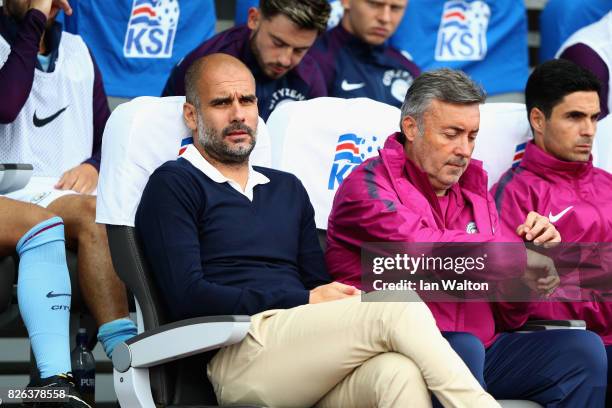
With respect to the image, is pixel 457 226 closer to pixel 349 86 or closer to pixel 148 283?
pixel 148 283

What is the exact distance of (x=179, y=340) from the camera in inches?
112

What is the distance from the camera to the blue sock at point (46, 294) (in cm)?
327

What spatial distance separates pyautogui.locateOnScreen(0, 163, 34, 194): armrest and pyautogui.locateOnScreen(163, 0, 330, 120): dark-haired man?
88 cm

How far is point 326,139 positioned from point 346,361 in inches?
45.7

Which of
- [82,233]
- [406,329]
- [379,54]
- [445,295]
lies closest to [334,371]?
[406,329]

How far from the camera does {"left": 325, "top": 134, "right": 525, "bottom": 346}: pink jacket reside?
3.31m

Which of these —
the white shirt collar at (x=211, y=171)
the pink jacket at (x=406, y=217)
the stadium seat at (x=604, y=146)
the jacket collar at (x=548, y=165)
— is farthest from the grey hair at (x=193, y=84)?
the stadium seat at (x=604, y=146)

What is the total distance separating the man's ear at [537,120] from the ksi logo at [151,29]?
1806 mm

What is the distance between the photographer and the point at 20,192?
3.84 metres

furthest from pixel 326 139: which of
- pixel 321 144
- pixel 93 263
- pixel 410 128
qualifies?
pixel 93 263

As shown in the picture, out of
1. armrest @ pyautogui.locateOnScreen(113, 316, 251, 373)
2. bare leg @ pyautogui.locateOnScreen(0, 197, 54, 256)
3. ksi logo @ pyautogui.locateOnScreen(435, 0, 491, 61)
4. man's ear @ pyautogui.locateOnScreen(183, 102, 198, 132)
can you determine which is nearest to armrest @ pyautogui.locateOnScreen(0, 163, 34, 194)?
bare leg @ pyautogui.locateOnScreen(0, 197, 54, 256)

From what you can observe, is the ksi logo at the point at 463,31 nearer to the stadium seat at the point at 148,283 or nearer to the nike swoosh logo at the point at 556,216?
the nike swoosh logo at the point at 556,216

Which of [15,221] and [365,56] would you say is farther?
[365,56]

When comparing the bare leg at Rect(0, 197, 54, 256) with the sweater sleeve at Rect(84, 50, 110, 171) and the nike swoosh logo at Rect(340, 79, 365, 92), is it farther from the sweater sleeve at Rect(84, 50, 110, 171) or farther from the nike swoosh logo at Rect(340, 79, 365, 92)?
the nike swoosh logo at Rect(340, 79, 365, 92)
